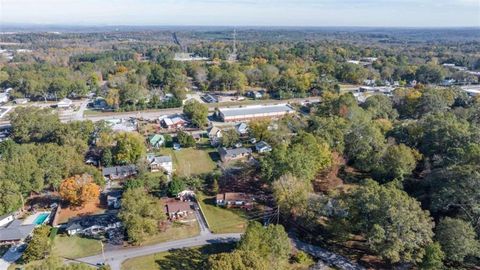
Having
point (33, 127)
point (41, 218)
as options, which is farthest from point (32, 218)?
point (33, 127)

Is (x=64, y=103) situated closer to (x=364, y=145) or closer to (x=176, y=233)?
(x=176, y=233)

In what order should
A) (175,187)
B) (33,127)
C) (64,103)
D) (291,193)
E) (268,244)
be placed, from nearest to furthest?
1. (268,244)
2. (291,193)
3. (175,187)
4. (33,127)
5. (64,103)

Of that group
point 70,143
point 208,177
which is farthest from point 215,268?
point 70,143

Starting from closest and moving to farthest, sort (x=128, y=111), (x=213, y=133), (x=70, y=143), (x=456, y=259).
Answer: (x=456, y=259) → (x=70, y=143) → (x=213, y=133) → (x=128, y=111)

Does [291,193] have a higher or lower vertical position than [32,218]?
higher

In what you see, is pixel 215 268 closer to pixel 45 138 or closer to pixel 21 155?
pixel 21 155

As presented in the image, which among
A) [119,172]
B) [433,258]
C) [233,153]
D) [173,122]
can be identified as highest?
[173,122]
